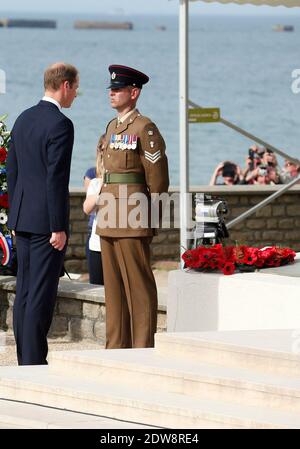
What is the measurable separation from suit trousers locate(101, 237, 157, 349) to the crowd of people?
1063 cm

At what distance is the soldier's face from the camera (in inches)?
360

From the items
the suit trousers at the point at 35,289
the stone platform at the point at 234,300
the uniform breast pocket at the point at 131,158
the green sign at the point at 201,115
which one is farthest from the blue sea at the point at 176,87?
the suit trousers at the point at 35,289

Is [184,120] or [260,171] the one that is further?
[260,171]

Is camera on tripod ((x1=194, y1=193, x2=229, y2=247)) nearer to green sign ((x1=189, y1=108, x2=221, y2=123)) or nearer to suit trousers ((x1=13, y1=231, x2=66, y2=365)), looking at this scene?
suit trousers ((x1=13, y1=231, x2=66, y2=365))

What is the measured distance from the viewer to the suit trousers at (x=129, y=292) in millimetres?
9227

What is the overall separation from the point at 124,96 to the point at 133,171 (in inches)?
16.8

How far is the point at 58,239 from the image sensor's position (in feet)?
28.8

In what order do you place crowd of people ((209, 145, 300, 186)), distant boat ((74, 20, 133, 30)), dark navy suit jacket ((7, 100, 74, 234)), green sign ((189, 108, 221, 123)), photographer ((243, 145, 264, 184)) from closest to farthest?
1. dark navy suit jacket ((7, 100, 74, 234))
2. green sign ((189, 108, 221, 123))
3. crowd of people ((209, 145, 300, 186))
4. photographer ((243, 145, 264, 184))
5. distant boat ((74, 20, 133, 30))

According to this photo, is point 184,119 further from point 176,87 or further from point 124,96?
point 176,87

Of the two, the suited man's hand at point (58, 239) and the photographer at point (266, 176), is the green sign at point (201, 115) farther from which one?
the photographer at point (266, 176)

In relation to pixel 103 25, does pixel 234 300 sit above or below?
below

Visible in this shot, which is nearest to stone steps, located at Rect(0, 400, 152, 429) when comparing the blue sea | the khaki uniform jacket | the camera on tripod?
the khaki uniform jacket

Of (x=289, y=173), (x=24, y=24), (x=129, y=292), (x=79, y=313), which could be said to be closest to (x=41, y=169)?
(x=129, y=292)

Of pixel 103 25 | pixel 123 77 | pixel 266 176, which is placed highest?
pixel 103 25
